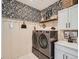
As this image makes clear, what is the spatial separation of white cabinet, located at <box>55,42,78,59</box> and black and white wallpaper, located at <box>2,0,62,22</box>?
3.96 ft

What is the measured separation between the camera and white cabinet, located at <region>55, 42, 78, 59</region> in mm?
1457

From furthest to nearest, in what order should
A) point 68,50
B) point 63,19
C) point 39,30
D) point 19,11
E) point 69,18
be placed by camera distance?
point 19,11 < point 39,30 < point 63,19 < point 69,18 < point 68,50

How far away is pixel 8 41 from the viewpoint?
2.70 m

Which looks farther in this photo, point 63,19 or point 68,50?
point 63,19

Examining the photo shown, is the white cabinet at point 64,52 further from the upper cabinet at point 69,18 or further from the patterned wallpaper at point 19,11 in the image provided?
the patterned wallpaper at point 19,11

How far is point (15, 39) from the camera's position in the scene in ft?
9.57

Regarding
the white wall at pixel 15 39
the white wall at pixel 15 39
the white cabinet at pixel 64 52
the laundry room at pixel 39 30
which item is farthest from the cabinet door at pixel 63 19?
the white wall at pixel 15 39

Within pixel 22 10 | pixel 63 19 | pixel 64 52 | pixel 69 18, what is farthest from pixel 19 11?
pixel 64 52

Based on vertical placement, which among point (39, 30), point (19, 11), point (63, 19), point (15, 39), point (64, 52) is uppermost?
point (19, 11)

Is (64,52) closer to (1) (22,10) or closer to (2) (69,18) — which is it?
(2) (69,18)

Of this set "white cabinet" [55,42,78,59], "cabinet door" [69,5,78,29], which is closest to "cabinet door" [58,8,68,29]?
"cabinet door" [69,5,78,29]

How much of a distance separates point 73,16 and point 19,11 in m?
2.02

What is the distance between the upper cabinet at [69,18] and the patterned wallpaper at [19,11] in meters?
1.60

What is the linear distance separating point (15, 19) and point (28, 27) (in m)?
0.63
